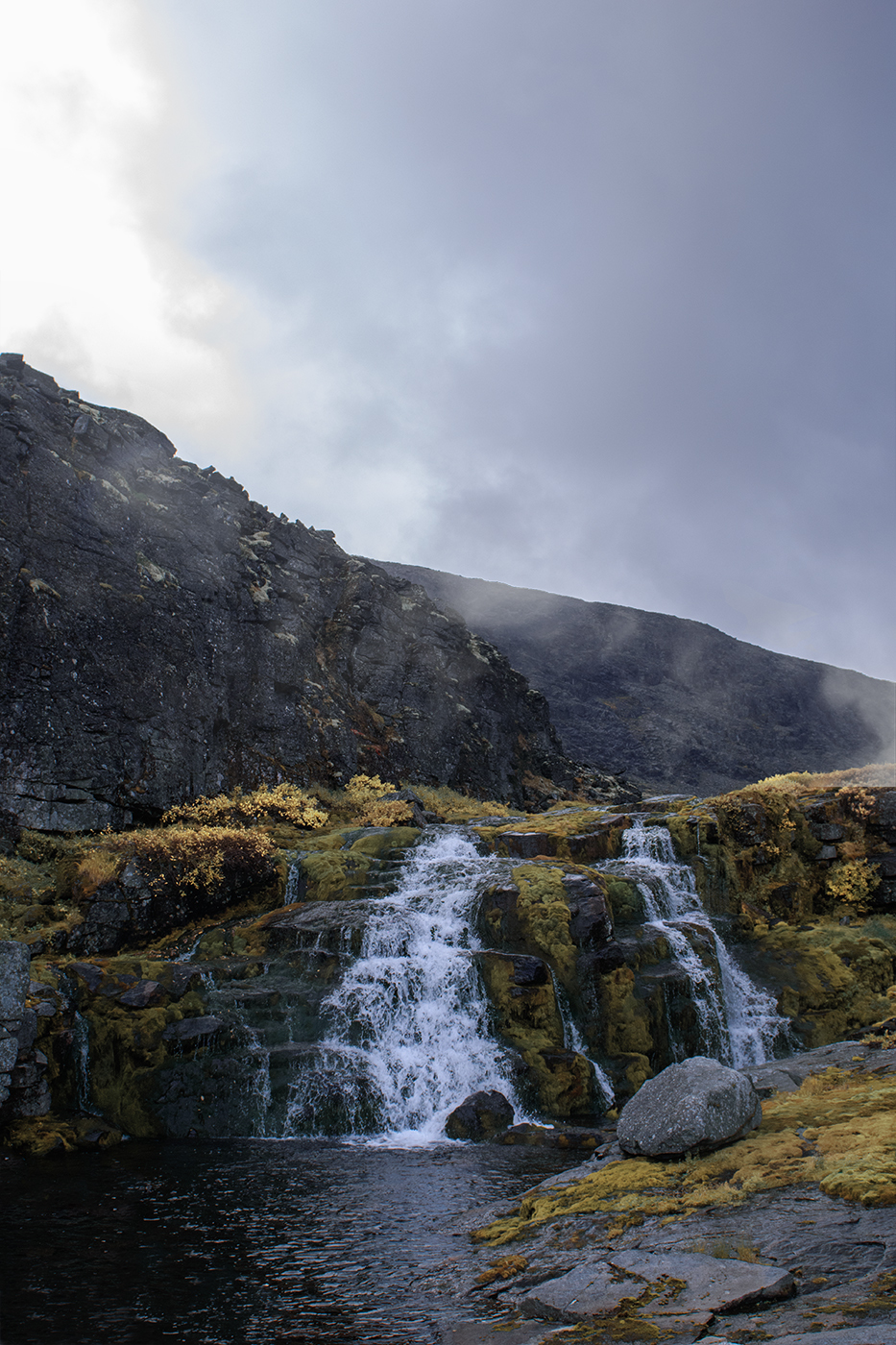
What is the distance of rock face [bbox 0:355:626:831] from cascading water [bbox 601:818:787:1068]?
50.9ft

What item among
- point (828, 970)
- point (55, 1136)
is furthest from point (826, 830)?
point (55, 1136)

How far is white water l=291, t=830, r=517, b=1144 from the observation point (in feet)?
45.4

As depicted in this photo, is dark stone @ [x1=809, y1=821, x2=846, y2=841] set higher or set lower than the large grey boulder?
higher

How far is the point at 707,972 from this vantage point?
17219mm

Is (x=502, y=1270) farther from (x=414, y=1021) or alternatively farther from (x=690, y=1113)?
(x=414, y=1021)

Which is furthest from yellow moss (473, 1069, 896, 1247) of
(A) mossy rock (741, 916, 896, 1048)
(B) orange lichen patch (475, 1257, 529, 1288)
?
(A) mossy rock (741, 916, 896, 1048)

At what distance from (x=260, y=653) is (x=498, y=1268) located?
91.3 feet

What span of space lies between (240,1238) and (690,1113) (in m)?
5.26

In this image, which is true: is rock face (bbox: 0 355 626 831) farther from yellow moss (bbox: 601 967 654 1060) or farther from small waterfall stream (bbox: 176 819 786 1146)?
yellow moss (bbox: 601 967 654 1060)

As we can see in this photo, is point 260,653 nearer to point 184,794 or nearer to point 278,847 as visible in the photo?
point 184,794

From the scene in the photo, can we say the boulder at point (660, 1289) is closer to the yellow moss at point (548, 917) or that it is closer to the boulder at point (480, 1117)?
the boulder at point (480, 1117)

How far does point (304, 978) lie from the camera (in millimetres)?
16141

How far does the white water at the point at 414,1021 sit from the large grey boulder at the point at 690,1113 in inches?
232

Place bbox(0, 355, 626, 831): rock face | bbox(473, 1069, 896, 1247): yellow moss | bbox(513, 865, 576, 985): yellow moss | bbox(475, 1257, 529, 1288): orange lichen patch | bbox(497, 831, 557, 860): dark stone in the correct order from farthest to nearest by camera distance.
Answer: bbox(0, 355, 626, 831): rock face
bbox(497, 831, 557, 860): dark stone
bbox(513, 865, 576, 985): yellow moss
bbox(475, 1257, 529, 1288): orange lichen patch
bbox(473, 1069, 896, 1247): yellow moss
